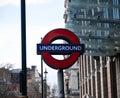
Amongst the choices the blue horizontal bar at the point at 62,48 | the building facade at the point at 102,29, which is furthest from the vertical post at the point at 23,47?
the building facade at the point at 102,29

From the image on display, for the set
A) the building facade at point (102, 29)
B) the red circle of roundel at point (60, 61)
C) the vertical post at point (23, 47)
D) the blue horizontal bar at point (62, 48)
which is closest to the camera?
the vertical post at point (23, 47)

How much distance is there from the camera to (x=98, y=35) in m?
32.8

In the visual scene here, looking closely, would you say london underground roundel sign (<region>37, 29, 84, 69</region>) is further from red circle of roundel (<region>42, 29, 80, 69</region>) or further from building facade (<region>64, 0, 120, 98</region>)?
building facade (<region>64, 0, 120, 98</region>)

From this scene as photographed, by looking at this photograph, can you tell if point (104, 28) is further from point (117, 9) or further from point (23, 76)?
point (23, 76)

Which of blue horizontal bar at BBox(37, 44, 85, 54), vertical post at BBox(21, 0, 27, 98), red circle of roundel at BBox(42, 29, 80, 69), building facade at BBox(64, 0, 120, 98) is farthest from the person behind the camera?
building facade at BBox(64, 0, 120, 98)

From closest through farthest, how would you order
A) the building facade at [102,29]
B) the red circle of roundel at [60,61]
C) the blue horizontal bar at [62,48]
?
1. the blue horizontal bar at [62,48]
2. the red circle of roundel at [60,61]
3. the building facade at [102,29]

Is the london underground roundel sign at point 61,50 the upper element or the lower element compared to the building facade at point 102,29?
lower

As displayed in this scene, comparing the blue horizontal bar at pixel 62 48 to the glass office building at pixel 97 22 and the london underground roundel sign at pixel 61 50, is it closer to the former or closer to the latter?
the london underground roundel sign at pixel 61 50

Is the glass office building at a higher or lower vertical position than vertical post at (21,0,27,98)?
higher

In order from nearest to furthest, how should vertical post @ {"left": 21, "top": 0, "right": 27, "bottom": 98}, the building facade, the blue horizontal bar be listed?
vertical post @ {"left": 21, "top": 0, "right": 27, "bottom": 98}, the blue horizontal bar, the building facade

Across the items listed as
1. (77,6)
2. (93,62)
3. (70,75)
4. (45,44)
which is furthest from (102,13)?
(70,75)

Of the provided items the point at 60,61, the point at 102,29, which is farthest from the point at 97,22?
the point at 60,61

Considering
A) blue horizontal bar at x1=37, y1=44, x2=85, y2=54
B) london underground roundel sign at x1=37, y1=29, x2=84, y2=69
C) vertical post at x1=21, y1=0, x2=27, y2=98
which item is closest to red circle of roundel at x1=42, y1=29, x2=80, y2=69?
london underground roundel sign at x1=37, y1=29, x2=84, y2=69

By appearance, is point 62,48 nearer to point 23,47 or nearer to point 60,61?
point 60,61
